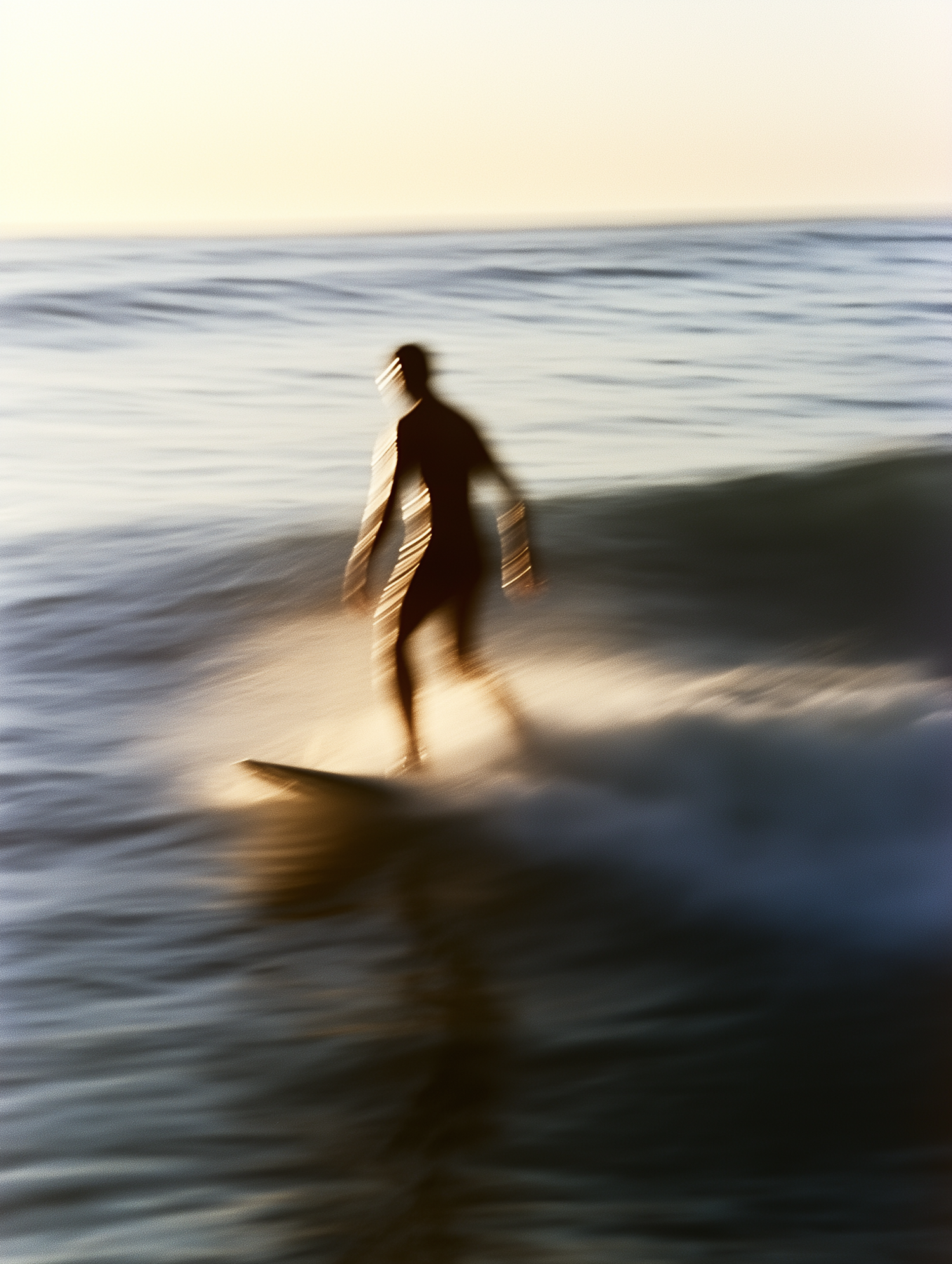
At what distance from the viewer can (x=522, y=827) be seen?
118 inches

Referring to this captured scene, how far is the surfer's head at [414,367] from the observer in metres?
2.90

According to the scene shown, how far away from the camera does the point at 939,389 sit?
886 centimetres

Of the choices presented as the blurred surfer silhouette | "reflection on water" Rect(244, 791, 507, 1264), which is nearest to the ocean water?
"reflection on water" Rect(244, 791, 507, 1264)

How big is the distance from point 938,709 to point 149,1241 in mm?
2536

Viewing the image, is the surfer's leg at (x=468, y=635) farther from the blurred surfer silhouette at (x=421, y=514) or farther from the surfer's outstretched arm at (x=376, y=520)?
the surfer's outstretched arm at (x=376, y=520)

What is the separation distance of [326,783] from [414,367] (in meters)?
1.10

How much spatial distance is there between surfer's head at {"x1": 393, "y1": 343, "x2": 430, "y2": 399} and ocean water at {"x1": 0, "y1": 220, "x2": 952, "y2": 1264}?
0.99 m

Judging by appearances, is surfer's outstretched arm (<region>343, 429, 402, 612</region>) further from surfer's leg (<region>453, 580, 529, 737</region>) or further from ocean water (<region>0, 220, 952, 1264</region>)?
ocean water (<region>0, 220, 952, 1264</region>)

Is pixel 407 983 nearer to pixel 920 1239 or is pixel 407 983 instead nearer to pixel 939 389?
pixel 920 1239

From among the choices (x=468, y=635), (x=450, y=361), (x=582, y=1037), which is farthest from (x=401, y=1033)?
(x=450, y=361)

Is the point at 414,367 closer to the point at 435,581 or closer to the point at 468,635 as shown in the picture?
the point at 435,581

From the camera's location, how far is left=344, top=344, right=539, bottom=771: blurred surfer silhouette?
294cm

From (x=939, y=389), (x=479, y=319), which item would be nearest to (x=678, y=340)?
(x=479, y=319)

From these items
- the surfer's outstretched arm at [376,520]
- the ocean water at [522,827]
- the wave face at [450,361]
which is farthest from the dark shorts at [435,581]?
the wave face at [450,361]
